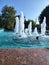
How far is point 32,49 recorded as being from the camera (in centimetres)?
175

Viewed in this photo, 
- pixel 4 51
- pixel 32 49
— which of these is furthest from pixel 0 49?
pixel 32 49

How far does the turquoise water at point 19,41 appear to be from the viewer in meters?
1.69

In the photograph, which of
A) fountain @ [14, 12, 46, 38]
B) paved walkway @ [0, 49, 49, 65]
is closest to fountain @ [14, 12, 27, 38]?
fountain @ [14, 12, 46, 38]

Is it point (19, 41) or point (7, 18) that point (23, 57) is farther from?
point (7, 18)

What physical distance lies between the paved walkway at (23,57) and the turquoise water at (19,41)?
40 millimetres

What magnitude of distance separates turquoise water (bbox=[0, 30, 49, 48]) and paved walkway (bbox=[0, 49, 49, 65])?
4cm

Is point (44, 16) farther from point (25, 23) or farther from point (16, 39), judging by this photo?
point (16, 39)

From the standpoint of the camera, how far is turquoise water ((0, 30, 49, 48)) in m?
1.69

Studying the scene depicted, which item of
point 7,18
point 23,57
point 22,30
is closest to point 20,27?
point 22,30

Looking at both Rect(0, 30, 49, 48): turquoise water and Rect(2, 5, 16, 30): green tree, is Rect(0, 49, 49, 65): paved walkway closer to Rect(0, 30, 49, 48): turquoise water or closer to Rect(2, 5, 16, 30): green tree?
Rect(0, 30, 49, 48): turquoise water

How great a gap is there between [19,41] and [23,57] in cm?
15

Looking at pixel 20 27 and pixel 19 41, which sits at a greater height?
pixel 20 27

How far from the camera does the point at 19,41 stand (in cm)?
173

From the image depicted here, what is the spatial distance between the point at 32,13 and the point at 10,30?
25cm
